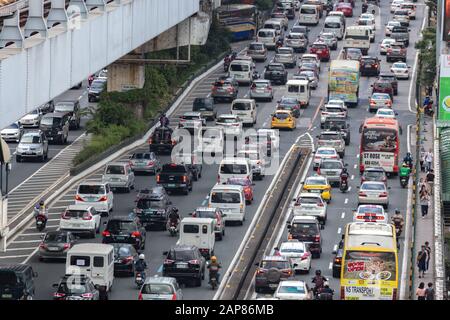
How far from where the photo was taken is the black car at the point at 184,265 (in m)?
43.7

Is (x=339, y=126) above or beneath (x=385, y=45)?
beneath

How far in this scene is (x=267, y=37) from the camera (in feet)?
352

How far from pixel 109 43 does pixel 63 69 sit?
9304 millimetres

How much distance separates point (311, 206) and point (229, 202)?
3.50 metres

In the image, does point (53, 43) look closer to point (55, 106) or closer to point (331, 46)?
point (55, 106)

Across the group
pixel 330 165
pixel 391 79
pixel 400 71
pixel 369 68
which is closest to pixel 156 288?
pixel 330 165

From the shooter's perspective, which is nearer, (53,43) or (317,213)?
(53,43)

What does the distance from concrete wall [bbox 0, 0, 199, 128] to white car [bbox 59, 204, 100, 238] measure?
5.82 meters

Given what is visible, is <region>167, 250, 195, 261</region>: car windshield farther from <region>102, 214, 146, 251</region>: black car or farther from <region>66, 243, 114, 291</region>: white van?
<region>102, 214, 146, 251</region>: black car

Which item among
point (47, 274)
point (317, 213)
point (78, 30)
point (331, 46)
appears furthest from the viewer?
point (331, 46)

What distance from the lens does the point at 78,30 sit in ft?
140

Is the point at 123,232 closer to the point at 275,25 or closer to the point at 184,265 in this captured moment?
the point at 184,265

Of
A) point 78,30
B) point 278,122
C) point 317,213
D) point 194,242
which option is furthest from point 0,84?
point 278,122

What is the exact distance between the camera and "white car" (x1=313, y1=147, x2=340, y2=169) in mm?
67000
